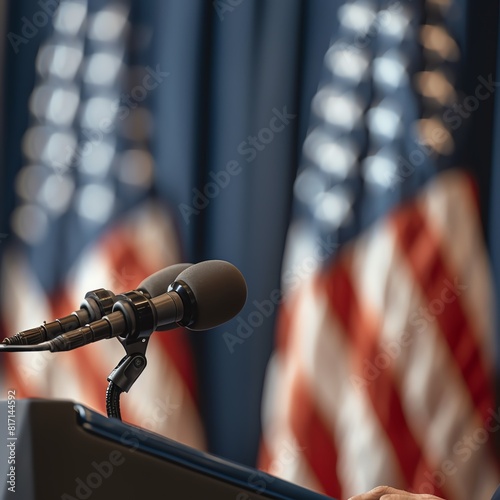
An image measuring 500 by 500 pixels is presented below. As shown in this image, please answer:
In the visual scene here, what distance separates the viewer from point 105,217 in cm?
182

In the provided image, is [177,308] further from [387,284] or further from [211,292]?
[387,284]

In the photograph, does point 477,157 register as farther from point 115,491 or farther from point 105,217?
point 115,491

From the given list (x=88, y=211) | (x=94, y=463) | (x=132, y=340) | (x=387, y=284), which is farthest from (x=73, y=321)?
(x=387, y=284)

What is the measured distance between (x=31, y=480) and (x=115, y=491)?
0.18 feet

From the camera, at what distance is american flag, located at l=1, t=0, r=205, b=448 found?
179cm

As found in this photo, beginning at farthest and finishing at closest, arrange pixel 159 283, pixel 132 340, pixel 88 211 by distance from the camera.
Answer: pixel 88 211, pixel 159 283, pixel 132 340

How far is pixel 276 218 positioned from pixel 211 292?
102cm

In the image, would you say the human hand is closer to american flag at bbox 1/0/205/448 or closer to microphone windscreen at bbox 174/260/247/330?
microphone windscreen at bbox 174/260/247/330

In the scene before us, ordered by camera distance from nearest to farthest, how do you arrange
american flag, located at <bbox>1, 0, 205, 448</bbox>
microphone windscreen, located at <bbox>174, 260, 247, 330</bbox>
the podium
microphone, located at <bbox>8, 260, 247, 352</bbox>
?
the podium
microphone, located at <bbox>8, 260, 247, 352</bbox>
microphone windscreen, located at <bbox>174, 260, 247, 330</bbox>
american flag, located at <bbox>1, 0, 205, 448</bbox>

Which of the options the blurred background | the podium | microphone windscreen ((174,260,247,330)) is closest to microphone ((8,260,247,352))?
microphone windscreen ((174,260,247,330))

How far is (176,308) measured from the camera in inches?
30.8

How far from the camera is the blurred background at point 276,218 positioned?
1.80 metres

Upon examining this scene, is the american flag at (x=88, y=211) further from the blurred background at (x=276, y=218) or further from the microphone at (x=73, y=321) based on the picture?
the microphone at (x=73, y=321)

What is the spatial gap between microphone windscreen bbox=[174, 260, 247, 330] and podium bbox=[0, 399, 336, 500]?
11.9 inches
